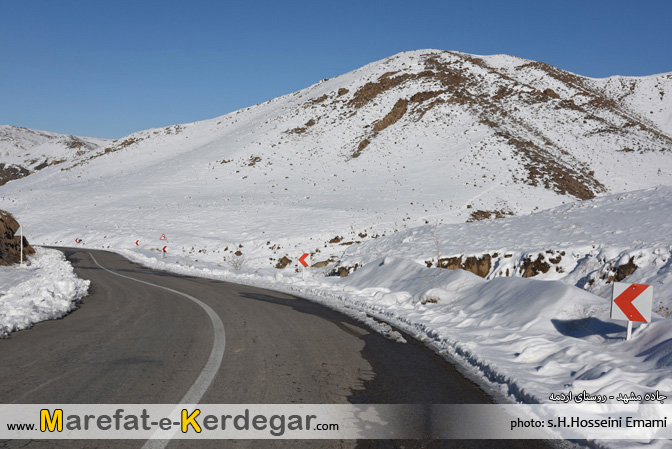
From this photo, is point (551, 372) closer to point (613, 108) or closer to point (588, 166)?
point (588, 166)

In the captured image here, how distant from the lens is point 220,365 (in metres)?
5.67

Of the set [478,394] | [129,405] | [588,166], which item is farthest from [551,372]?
[588,166]

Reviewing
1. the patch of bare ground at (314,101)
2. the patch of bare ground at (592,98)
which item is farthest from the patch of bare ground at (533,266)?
the patch of bare ground at (314,101)

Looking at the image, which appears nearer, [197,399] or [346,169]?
[197,399]

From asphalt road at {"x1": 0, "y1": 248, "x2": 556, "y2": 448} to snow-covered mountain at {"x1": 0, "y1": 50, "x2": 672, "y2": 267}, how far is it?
2056cm

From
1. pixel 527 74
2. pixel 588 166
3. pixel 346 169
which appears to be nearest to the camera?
pixel 588 166

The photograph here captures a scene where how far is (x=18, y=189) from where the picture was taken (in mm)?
69750

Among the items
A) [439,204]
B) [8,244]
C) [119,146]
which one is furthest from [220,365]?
[119,146]

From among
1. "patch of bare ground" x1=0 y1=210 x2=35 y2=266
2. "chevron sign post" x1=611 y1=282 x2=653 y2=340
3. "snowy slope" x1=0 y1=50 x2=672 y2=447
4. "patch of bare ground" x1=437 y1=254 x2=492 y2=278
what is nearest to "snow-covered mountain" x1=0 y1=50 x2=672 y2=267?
"snowy slope" x1=0 y1=50 x2=672 y2=447

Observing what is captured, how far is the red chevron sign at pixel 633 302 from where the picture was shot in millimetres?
6059

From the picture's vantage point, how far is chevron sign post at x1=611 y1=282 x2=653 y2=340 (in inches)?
239

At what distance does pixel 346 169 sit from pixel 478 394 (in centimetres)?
5191

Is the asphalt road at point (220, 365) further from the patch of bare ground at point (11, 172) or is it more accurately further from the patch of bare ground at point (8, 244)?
the patch of bare ground at point (11, 172)

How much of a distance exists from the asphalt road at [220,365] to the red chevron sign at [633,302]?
2.68m
